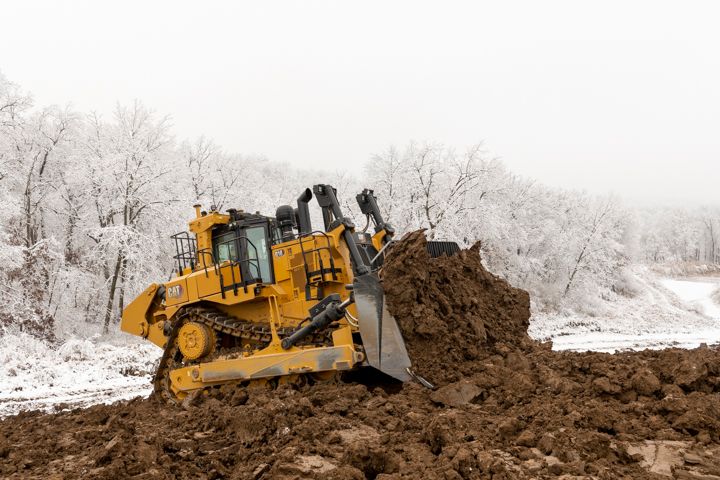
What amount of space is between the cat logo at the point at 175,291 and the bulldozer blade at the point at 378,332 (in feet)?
12.8

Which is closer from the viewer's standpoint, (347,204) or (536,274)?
(347,204)

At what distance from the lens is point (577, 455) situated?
4.43 meters

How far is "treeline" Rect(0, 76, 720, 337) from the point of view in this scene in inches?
832

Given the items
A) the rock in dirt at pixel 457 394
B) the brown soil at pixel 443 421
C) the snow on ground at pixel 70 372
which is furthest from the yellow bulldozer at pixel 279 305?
the snow on ground at pixel 70 372

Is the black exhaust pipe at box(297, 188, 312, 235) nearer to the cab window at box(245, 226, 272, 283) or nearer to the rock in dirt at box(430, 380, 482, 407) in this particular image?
the cab window at box(245, 226, 272, 283)

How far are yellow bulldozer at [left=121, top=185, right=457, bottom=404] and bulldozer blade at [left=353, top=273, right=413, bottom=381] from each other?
1cm

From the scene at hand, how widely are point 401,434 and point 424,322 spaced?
2.04 m

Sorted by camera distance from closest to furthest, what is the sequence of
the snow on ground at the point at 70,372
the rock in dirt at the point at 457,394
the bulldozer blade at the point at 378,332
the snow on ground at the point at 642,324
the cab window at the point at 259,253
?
the rock in dirt at the point at 457,394 < the bulldozer blade at the point at 378,332 < the cab window at the point at 259,253 < the snow on ground at the point at 70,372 < the snow on ground at the point at 642,324

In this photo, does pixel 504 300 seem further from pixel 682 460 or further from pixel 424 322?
pixel 682 460

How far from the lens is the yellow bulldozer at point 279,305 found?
7285 millimetres

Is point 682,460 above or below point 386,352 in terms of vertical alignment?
below

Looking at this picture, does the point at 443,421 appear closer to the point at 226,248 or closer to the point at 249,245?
the point at 249,245

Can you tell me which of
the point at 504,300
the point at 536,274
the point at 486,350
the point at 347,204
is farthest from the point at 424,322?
the point at 536,274

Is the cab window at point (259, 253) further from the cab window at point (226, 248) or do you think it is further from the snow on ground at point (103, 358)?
the snow on ground at point (103, 358)
